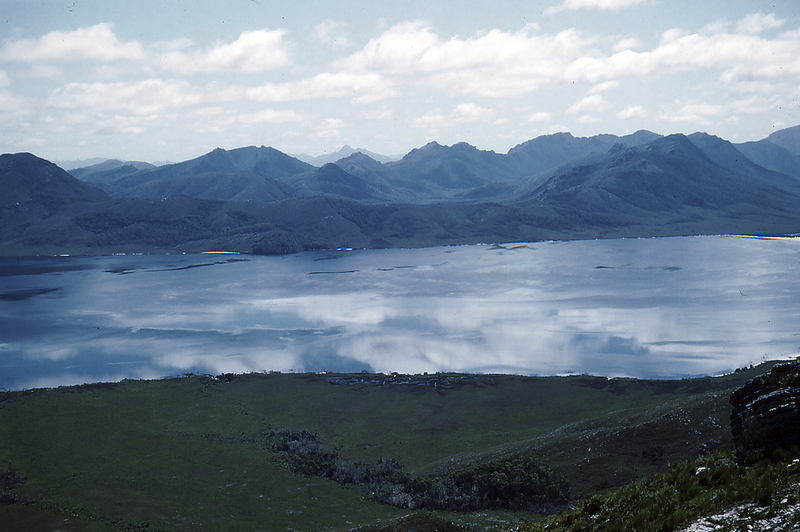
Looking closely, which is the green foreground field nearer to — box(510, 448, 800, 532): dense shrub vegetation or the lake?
box(510, 448, 800, 532): dense shrub vegetation

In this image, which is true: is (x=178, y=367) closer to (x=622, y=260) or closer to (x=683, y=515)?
(x=683, y=515)

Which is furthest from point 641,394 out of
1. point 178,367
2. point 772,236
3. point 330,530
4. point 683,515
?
point 772,236

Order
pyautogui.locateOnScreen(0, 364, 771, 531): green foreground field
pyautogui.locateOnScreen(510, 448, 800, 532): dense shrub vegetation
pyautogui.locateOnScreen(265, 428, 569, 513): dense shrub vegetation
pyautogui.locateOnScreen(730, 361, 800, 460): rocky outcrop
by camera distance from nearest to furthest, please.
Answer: pyautogui.locateOnScreen(510, 448, 800, 532): dense shrub vegetation, pyautogui.locateOnScreen(730, 361, 800, 460): rocky outcrop, pyautogui.locateOnScreen(0, 364, 771, 531): green foreground field, pyautogui.locateOnScreen(265, 428, 569, 513): dense shrub vegetation

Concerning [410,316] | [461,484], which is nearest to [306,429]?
[461,484]

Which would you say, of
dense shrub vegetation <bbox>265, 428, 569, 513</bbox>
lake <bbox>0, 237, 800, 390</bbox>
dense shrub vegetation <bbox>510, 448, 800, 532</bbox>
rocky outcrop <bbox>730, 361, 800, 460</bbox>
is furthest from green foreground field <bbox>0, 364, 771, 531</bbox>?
rocky outcrop <bbox>730, 361, 800, 460</bbox>

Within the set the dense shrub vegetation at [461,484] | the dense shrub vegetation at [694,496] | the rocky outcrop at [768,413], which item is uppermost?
the rocky outcrop at [768,413]

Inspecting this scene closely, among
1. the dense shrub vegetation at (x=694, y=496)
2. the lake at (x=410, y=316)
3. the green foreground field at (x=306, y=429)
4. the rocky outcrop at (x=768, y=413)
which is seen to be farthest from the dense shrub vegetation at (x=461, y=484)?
the lake at (x=410, y=316)

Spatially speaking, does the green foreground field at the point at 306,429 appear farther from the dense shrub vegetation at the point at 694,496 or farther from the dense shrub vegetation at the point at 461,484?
the dense shrub vegetation at the point at 694,496
